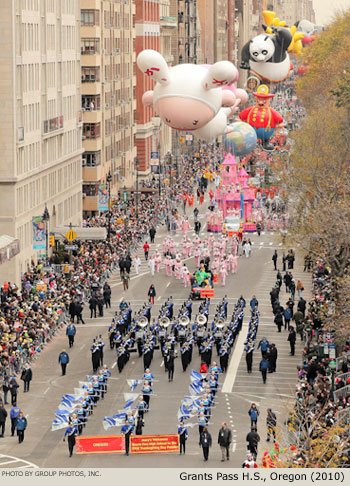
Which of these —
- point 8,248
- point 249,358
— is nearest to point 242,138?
point 8,248

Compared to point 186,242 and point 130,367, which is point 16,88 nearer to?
point 186,242

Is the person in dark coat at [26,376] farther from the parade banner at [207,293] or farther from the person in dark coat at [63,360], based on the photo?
the parade banner at [207,293]

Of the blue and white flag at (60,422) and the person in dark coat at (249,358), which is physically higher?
the blue and white flag at (60,422)

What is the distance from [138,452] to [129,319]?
18308mm

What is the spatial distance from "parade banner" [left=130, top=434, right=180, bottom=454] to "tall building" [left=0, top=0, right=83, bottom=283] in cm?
3197

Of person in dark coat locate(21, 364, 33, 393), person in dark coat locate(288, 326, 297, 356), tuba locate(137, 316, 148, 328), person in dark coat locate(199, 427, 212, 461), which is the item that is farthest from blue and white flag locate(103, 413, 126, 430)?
person in dark coat locate(288, 326, 297, 356)

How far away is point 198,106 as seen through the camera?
178 ft

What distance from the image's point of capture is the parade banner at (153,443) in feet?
158

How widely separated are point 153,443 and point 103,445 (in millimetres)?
1476

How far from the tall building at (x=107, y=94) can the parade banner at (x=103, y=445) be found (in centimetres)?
6704

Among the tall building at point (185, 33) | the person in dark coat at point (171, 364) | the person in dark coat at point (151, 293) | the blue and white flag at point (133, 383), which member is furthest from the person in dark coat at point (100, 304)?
the tall building at point (185, 33)

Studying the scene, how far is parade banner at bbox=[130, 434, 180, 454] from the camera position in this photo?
4812cm

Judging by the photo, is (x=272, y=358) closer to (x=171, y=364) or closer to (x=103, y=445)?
(x=171, y=364)
